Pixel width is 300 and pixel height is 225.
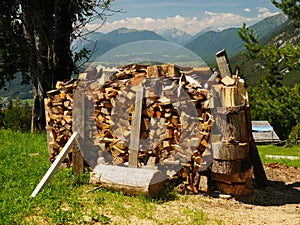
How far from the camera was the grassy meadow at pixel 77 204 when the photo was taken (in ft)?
18.0

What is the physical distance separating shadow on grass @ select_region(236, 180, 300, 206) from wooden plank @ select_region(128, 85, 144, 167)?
1946mm

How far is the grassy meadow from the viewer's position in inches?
217

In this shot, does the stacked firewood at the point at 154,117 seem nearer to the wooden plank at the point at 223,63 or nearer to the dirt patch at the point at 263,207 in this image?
the wooden plank at the point at 223,63

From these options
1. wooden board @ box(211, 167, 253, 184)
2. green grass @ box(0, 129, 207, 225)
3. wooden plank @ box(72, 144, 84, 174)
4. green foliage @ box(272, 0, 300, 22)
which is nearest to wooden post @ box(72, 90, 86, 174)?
wooden plank @ box(72, 144, 84, 174)

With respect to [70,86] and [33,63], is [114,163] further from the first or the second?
[33,63]

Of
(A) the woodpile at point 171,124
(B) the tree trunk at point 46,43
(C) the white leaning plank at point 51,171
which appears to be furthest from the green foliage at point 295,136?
(C) the white leaning plank at point 51,171

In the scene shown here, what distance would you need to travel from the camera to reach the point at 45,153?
33.2 feet

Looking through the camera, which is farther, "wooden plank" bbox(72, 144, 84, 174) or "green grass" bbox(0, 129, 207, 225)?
"wooden plank" bbox(72, 144, 84, 174)

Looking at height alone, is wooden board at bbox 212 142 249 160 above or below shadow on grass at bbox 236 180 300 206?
above

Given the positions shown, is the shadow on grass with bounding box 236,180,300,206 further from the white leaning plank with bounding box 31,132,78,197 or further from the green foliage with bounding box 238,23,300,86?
the green foliage with bounding box 238,23,300,86

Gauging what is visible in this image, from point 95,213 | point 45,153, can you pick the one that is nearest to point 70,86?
point 45,153

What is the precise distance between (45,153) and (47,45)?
17.9ft

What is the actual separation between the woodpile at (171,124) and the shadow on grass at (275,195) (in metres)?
0.35

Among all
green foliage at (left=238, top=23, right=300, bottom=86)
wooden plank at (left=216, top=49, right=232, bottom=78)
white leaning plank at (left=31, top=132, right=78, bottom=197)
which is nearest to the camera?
white leaning plank at (left=31, top=132, right=78, bottom=197)
